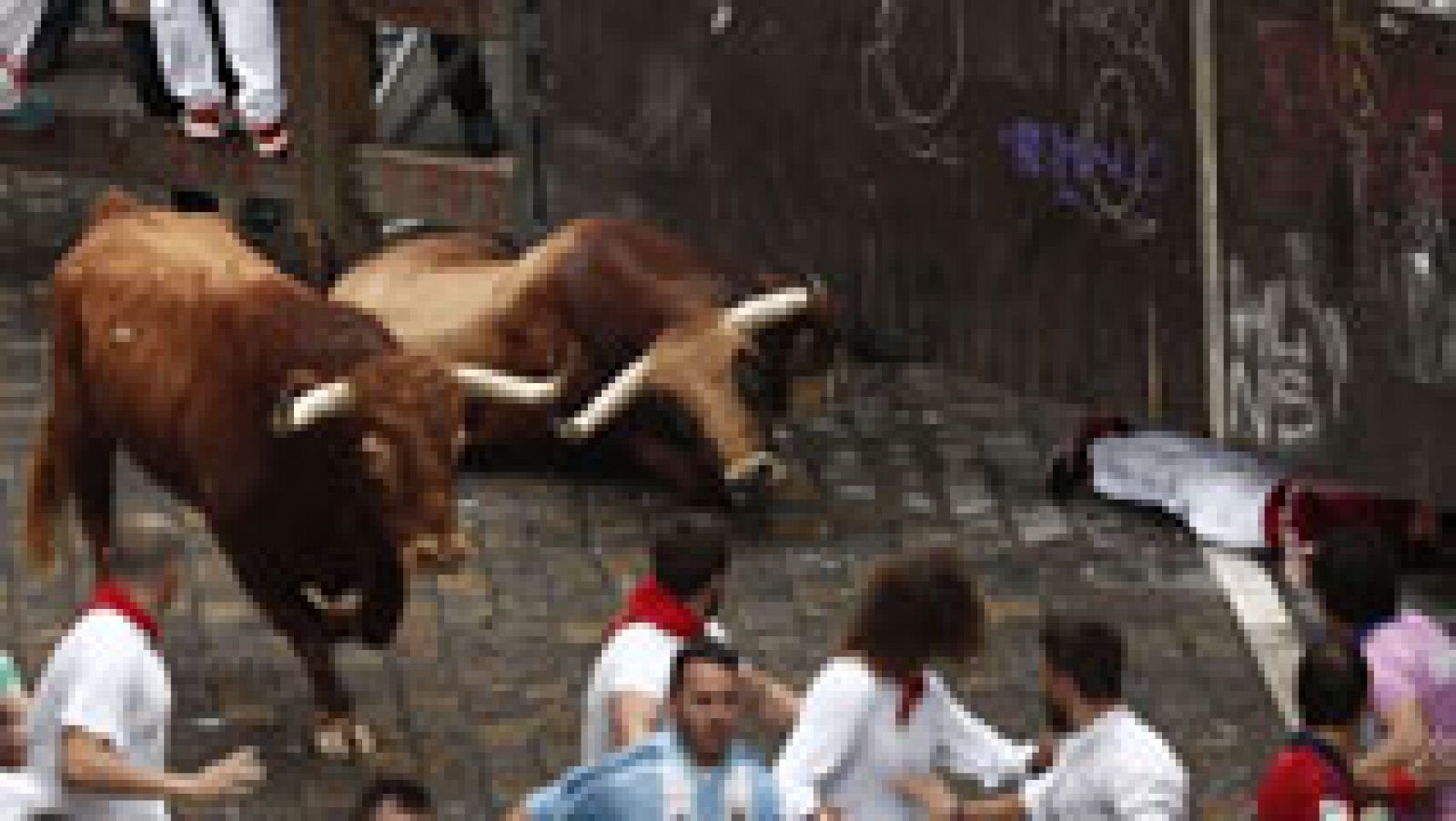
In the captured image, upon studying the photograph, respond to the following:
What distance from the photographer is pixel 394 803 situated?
10523mm

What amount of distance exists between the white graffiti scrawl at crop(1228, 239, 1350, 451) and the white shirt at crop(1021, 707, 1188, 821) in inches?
127

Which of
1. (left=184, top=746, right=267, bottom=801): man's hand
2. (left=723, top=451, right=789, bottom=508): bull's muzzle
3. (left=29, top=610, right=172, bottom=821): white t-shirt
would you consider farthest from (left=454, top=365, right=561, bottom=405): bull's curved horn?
(left=184, top=746, right=267, bottom=801): man's hand

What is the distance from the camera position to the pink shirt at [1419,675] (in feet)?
39.3

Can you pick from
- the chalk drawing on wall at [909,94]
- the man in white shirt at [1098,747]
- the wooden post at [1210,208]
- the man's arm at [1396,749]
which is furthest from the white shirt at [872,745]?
the chalk drawing on wall at [909,94]

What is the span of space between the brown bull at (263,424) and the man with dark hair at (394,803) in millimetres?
3196

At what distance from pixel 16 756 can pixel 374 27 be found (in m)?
7.16

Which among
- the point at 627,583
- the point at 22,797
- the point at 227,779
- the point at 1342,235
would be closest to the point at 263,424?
the point at 627,583

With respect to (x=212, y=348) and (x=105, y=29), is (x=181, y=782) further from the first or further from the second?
(x=105, y=29)

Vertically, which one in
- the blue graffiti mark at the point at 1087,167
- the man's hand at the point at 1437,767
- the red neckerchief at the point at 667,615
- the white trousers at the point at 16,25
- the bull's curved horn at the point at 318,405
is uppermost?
the white trousers at the point at 16,25

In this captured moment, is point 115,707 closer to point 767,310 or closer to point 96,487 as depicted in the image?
point 96,487

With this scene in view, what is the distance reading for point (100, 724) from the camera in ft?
39.1

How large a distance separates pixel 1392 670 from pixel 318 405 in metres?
3.69

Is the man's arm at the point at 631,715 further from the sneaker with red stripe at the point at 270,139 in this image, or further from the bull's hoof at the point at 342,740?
the sneaker with red stripe at the point at 270,139

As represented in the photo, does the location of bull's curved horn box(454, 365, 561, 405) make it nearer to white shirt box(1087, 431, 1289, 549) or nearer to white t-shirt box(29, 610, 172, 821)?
white shirt box(1087, 431, 1289, 549)
